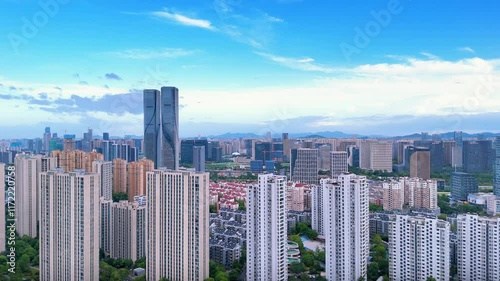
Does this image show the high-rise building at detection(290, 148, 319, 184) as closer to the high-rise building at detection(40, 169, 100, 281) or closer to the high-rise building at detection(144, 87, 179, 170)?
the high-rise building at detection(144, 87, 179, 170)

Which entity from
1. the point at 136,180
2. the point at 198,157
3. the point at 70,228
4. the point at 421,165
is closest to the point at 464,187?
the point at 421,165

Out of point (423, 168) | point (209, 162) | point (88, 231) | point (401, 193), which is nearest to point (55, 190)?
point (88, 231)

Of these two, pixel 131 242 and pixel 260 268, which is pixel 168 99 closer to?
pixel 131 242

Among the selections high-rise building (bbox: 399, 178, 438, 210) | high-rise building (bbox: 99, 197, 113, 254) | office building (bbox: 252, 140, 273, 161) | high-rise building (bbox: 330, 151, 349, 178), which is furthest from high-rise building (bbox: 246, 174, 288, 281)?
office building (bbox: 252, 140, 273, 161)

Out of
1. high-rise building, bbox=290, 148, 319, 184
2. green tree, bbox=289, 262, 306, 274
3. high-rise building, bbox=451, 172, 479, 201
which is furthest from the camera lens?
high-rise building, bbox=290, 148, 319, 184

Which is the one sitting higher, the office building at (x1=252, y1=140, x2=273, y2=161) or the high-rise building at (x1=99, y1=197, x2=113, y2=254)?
the office building at (x1=252, y1=140, x2=273, y2=161)
